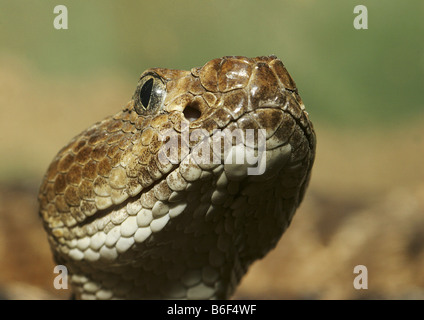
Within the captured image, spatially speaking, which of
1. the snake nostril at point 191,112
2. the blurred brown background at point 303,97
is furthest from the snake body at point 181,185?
the blurred brown background at point 303,97

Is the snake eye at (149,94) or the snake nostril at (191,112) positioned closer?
the snake nostril at (191,112)

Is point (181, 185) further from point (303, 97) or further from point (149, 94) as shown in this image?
point (303, 97)

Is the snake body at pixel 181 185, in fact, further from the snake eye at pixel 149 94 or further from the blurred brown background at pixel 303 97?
the blurred brown background at pixel 303 97

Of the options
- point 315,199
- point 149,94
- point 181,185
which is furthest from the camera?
point 315,199

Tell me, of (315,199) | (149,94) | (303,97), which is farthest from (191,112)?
(315,199)

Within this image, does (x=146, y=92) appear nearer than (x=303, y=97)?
Yes

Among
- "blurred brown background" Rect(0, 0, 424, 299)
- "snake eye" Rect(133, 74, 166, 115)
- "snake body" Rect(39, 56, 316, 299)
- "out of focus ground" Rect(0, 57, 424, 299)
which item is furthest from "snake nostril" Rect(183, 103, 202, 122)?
"out of focus ground" Rect(0, 57, 424, 299)
